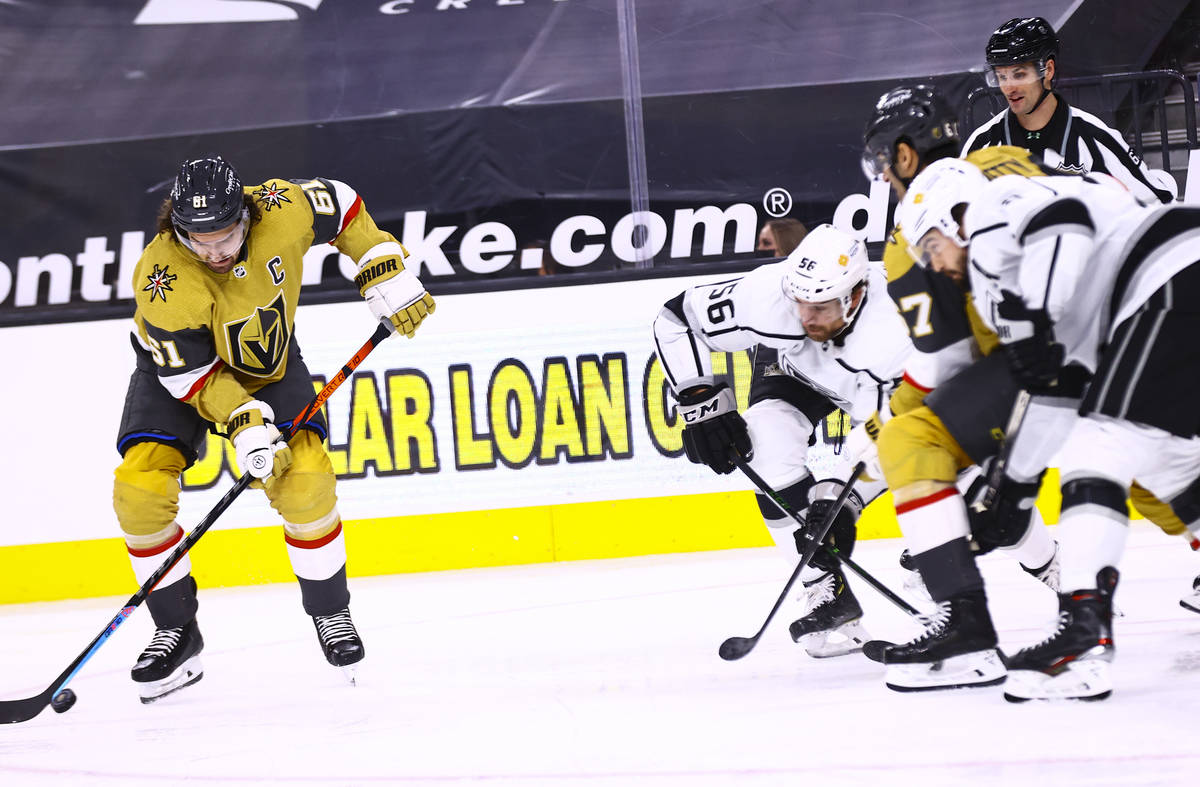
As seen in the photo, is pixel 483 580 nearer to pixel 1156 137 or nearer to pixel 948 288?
pixel 948 288

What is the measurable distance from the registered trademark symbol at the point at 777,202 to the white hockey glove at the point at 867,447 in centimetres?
222

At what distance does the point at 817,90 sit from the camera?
478 cm

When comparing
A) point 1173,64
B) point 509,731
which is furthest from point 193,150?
point 1173,64

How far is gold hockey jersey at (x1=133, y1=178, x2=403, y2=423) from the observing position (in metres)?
2.78

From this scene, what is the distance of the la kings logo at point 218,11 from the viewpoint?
16.4 ft

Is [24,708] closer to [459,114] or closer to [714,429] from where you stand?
[714,429]

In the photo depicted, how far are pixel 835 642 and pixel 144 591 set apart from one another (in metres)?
1.53

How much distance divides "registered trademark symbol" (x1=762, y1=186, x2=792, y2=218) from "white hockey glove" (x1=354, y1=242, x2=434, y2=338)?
203 cm

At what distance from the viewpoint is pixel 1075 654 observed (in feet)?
6.37

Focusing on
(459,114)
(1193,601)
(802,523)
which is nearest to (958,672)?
(802,523)

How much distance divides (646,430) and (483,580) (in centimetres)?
77

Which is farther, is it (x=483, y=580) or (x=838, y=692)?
(x=483, y=580)

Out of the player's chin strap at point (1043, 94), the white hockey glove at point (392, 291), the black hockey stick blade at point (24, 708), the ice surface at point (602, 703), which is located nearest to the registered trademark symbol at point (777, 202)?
the ice surface at point (602, 703)

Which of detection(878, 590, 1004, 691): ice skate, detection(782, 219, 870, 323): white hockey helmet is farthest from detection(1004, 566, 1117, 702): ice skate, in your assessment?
detection(782, 219, 870, 323): white hockey helmet
